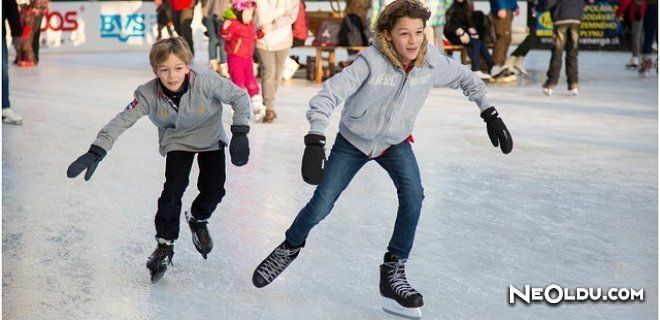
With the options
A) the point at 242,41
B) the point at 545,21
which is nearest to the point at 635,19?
the point at 545,21

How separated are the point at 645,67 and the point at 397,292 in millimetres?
10200

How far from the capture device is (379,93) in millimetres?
3156

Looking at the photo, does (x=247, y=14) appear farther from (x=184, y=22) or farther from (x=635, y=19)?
(x=635, y=19)

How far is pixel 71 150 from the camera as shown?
6.60 m

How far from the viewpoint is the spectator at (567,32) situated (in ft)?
32.0

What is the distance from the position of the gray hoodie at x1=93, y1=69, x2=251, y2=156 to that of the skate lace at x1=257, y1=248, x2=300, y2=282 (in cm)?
46

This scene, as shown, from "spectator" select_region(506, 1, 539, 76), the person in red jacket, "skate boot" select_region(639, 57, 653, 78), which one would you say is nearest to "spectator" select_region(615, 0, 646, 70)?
"skate boot" select_region(639, 57, 653, 78)

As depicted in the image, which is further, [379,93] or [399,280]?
[399,280]

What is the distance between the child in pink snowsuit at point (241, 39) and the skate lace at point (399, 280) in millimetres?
4563

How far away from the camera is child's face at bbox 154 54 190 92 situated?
336 centimetres

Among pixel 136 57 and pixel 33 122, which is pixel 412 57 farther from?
pixel 136 57

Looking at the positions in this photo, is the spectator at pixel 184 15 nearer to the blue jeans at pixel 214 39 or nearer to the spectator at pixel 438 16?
the blue jeans at pixel 214 39

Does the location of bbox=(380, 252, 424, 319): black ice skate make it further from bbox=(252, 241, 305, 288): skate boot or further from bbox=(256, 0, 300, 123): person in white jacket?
bbox=(256, 0, 300, 123): person in white jacket

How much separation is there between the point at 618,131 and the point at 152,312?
5118 mm
